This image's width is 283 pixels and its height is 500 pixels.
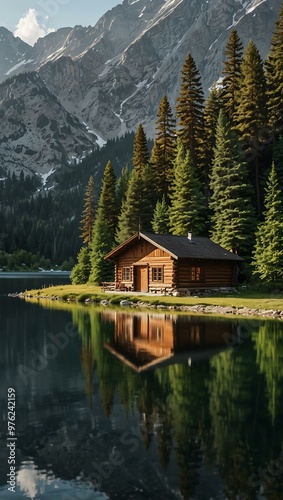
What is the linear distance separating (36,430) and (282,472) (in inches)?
235

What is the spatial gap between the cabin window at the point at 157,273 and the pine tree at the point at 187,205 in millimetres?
9393

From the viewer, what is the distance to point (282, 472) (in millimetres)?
9703

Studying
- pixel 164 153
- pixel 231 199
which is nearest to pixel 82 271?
pixel 164 153

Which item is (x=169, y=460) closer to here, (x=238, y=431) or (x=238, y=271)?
(x=238, y=431)

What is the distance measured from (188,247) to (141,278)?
697cm

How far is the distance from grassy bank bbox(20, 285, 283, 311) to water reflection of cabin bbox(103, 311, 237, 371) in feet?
21.8

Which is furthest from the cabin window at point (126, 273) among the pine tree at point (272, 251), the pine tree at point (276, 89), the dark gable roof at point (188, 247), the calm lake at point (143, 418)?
the calm lake at point (143, 418)

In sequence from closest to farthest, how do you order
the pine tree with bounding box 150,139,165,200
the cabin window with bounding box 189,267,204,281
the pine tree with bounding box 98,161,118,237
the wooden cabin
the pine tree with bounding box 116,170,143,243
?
the wooden cabin, the cabin window with bounding box 189,267,204,281, the pine tree with bounding box 116,170,143,243, the pine tree with bounding box 150,139,165,200, the pine tree with bounding box 98,161,118,237

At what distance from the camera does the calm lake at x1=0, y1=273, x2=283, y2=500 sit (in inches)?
371

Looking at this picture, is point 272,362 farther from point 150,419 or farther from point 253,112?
point 253,112

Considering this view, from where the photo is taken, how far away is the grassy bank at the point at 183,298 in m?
39.2

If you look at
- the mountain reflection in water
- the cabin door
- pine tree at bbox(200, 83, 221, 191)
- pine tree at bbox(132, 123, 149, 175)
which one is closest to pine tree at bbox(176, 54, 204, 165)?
pine tree at bbox(200, 83, 221, 191)

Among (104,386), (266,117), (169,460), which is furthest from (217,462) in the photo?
(266,117)

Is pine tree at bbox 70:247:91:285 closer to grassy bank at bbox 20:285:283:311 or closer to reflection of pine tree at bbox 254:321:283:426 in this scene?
grassy bank at bbox 20:285:283:311
